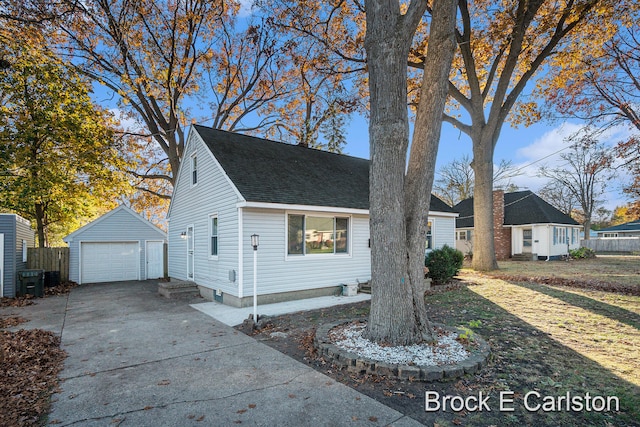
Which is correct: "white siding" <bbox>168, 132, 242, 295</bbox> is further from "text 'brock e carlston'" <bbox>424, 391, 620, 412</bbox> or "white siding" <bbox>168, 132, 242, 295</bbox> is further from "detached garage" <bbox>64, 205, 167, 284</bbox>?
"text 'brock e carlston'" <bbox>424, 391, 620, 412</bbox>

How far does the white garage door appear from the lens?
47.6 ft

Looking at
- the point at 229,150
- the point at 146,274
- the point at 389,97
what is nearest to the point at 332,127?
the point at 229,150

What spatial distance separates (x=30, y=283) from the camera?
11047 mm

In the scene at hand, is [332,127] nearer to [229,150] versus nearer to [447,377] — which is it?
[229,150]

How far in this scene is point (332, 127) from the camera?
1916 cm

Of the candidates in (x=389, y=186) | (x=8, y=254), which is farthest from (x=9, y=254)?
(x=389, y=186)

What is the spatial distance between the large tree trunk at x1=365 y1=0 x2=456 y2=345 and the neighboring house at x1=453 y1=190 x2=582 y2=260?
18.8 meters

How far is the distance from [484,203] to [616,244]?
27238mm

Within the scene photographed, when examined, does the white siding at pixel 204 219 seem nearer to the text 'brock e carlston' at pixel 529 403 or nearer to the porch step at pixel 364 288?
the porch step at pixel 364 288

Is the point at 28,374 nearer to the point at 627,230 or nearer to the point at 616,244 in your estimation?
the point at 616,244

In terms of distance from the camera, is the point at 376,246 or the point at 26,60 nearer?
the point at 376,246

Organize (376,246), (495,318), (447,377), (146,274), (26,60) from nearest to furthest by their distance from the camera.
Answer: (447,377), (376,246), (495,318), (26,60), (146,274)

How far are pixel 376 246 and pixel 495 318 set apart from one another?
3.80 m

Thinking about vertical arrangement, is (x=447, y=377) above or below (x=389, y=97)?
below
